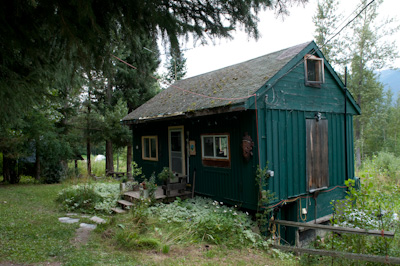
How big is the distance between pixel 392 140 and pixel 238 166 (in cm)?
3232

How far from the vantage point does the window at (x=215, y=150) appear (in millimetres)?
7867

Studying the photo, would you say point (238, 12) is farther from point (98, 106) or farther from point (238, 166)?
point (98, 106)

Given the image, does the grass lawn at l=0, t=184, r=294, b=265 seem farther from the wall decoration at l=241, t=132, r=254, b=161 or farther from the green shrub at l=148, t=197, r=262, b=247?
the wall decoration at l=241, t=132, r=254, b=161

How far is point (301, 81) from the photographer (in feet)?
26.5

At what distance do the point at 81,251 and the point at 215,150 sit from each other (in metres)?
4.54

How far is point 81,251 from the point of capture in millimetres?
4867

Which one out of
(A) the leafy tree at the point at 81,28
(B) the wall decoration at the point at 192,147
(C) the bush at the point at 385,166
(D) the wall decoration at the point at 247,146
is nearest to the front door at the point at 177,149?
(B) the wall decoration at the point at 192,147

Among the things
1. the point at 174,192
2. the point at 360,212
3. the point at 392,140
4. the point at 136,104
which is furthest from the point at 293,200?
the point at 392,140

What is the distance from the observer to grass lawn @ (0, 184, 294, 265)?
444 centimetres

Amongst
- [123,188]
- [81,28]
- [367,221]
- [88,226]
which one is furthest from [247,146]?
[81,28]

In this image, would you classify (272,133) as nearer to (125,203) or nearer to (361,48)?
(125,203)

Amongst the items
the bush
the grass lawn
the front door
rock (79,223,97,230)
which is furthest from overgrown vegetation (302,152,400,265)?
the bush

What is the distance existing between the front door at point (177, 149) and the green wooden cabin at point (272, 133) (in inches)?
1.4

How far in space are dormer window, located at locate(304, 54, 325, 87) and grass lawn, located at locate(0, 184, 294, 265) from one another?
522cm
